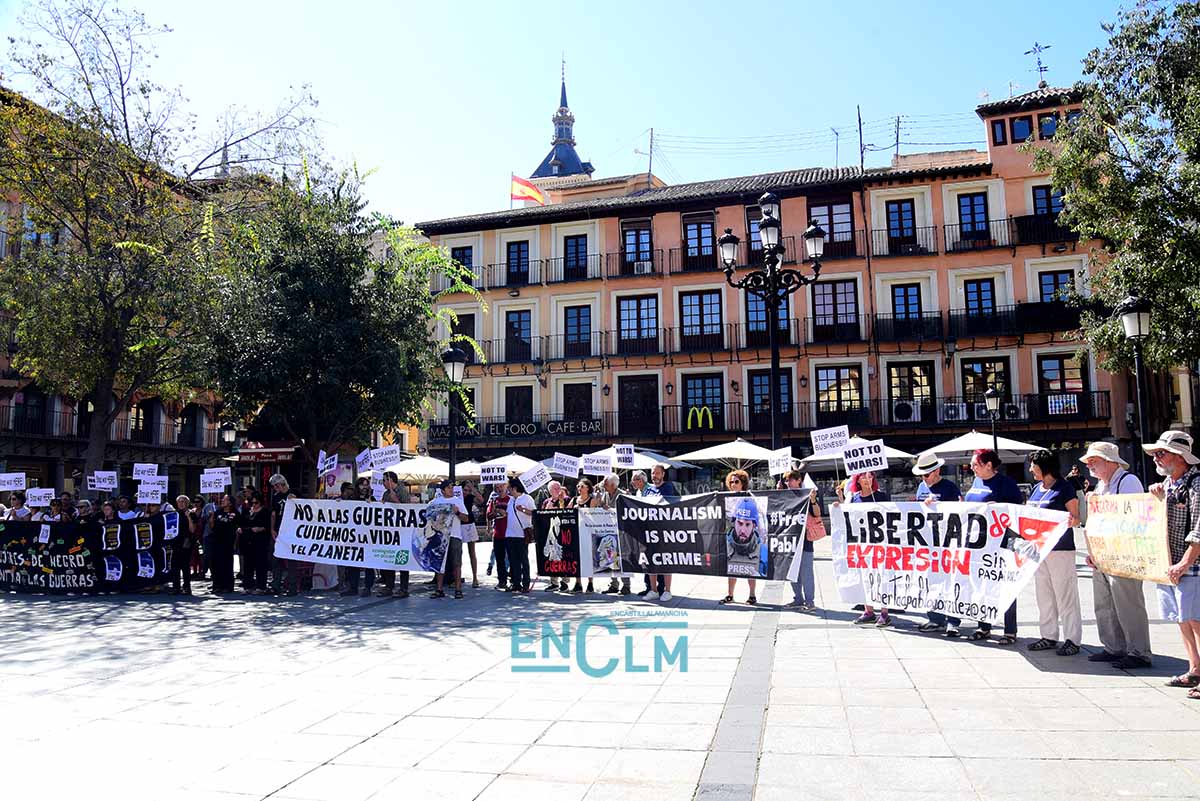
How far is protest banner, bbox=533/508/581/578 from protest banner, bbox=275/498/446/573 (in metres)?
1.42

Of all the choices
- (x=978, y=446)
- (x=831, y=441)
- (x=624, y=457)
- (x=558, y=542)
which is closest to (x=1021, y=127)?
(x=978, y=446)

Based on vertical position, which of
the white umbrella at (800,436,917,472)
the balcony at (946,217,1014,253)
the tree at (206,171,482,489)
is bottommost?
the white umbrella at (800,436,917,472)

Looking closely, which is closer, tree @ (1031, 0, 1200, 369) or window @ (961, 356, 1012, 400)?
tree @ (1031, 0, 1200, 369)

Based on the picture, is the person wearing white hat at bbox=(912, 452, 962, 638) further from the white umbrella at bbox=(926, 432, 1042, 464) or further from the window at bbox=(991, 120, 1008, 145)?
the window at bbox=(991, 120, 1008, 145)

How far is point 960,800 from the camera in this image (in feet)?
12.8

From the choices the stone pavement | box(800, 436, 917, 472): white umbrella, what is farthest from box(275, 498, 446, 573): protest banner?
box(800, 436, 917, 472): white umbrella

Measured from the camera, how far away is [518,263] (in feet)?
123

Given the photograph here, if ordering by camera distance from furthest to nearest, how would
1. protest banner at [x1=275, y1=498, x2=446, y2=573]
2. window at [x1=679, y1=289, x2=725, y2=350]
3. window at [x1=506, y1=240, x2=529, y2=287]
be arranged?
window at [x1=506, y1=240, x2=529, y2=287] → window at [x1=679, y1=289, x2=725, y2=350] → protest banner at [x1=275, y1=498, x2=446, y2=573]

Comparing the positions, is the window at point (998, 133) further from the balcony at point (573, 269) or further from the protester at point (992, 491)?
the protester at point (992, 491)

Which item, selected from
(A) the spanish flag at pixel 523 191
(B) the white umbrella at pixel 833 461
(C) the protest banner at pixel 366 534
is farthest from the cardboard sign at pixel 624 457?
(A) the spanish flag at pixel 523 191

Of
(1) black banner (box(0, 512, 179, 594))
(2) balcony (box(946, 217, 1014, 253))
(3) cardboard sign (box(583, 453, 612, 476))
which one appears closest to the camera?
(1) black banner (box(0, 512, 179, 594))

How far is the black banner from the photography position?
43.0 ft

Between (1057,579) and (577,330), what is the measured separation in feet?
98.1

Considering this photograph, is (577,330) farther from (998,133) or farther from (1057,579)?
(1057,579)
